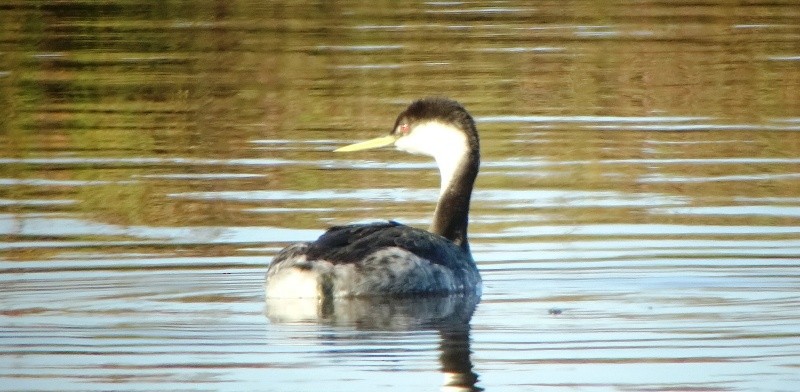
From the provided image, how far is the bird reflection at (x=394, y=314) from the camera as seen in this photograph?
31.4 feet

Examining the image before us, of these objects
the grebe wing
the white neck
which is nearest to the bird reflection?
the grebe wing

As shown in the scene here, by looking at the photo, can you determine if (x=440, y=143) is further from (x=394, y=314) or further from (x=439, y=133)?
(x=394, y=314)

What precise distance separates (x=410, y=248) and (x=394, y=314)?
0.66 meters

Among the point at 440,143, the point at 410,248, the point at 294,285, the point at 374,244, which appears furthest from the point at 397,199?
the point at 294,285

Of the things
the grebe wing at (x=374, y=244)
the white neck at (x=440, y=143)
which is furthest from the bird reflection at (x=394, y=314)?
the white neck at (x=440, y=143)

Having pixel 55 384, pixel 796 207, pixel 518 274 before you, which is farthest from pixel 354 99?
pixel 55 384

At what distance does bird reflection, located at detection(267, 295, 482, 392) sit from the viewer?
31.4ft

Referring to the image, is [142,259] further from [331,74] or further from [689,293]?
[331,74]

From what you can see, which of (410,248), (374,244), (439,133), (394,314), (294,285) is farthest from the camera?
(439,133)

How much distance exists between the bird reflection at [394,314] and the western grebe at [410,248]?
0.07 metres

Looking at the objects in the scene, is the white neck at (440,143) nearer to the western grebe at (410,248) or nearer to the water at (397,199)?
the western grebe at (410,248)

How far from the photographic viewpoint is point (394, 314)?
1014cm

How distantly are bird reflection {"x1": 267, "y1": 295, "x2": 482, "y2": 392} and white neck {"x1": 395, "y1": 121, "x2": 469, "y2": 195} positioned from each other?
52.1 inches

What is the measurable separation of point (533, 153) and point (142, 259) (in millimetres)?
5129
